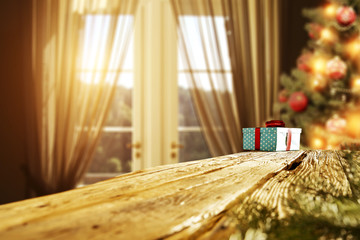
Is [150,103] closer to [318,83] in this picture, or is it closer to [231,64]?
[231,64]

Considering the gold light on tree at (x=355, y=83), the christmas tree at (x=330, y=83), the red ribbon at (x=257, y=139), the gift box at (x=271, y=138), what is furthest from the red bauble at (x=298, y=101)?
the red ribbon at (x=257, y=139)

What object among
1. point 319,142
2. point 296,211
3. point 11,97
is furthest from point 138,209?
point 11,97

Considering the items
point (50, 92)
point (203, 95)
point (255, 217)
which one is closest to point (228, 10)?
point (203, 95)

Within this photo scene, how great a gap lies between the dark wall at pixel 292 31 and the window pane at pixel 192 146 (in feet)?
3.15

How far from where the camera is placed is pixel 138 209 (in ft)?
1.26

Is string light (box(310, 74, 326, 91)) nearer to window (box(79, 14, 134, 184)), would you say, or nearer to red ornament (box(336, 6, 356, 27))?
red ornament (box(336, 6, 356, 27))

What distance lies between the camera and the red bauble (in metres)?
2.26

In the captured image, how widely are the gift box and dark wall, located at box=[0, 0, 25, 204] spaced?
219 centimetres

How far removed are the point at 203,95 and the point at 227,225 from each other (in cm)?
243

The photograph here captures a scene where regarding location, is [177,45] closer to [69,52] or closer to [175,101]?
[175,101]

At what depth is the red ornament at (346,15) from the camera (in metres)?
2.11

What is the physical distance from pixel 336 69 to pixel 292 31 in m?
0.92

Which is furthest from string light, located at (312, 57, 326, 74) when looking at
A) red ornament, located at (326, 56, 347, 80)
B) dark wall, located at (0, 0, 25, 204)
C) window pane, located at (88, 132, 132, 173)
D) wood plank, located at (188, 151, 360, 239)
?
dark wall, located at (0, 0, 25, 204)

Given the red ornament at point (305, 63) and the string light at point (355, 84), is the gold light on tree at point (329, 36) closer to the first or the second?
the red ornament at point (305, 63)
